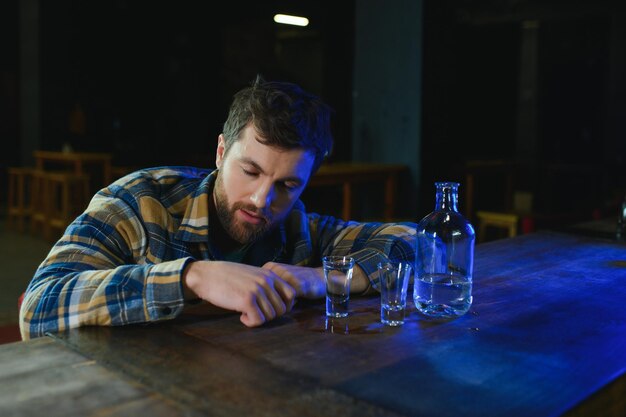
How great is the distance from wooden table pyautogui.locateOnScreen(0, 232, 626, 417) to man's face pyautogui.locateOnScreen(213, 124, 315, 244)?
28cm

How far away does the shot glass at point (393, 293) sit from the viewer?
140cm

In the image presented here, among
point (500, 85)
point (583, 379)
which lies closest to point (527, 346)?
point (583, 379)

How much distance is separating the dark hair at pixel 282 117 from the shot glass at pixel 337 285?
14.2 inches

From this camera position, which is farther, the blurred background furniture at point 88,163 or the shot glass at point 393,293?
the blurred background furniture at point 88,163

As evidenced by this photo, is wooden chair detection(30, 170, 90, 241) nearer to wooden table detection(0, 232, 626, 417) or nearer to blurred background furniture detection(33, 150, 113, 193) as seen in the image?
blurred background furniture detection(33, 150, 113, 193)

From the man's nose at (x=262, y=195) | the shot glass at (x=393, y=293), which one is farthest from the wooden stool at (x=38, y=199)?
the shot glass at (x=393, y=293)

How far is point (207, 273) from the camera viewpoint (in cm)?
138

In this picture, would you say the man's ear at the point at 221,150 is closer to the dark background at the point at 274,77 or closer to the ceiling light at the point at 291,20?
the dark background at the point at 274,77

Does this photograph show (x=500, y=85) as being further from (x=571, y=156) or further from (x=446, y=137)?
(x=446, y=137)

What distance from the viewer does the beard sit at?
1.70m

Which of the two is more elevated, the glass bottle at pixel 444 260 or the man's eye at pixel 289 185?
the man's eye at pixel 289 185

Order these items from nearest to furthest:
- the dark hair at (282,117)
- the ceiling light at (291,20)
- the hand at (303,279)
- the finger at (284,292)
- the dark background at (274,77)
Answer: the finger at (284,292) → the hand at (303,279) → the dark hair at (282,117) → the dark background at (274,77) → the ceiling light at (291,20)

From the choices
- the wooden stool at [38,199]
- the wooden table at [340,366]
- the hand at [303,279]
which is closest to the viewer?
the wooden table at [340,366]

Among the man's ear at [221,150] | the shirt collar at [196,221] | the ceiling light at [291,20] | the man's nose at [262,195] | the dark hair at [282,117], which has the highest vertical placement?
the ceiling light at [291,20]
